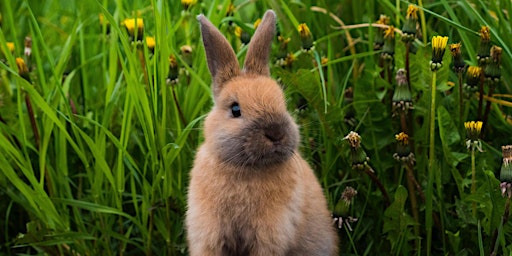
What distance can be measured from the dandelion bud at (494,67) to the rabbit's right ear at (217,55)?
97 centimetres

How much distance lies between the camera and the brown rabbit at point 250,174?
2951 mm

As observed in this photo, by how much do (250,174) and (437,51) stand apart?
82cm

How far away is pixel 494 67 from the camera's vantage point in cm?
345

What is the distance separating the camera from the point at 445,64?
3.54 metres

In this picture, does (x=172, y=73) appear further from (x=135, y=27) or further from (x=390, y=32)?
(x=390, y=32)

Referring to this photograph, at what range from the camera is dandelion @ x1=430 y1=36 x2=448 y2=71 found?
324 centimetres

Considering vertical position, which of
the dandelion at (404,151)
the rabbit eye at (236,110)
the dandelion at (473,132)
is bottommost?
the dandelion at (404,151)

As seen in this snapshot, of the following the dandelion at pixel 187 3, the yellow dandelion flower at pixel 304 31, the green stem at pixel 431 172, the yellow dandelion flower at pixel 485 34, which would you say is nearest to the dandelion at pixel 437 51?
the green stem at pixel 431 172

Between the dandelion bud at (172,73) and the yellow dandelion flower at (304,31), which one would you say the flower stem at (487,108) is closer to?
the yellow dandelion flower at (304,31)

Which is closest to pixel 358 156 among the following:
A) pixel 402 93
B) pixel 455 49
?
pixel 402 93

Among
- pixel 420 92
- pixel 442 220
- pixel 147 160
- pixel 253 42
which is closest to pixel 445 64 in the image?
pixel 420 92

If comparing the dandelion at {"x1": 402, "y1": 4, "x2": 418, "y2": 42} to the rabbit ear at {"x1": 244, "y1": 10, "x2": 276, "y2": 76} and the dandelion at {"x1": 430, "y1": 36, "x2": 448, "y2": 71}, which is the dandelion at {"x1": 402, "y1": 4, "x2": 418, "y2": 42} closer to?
the dandelion at {"x1": 430, "y1": 36, "x2": 448, "y2": 71}

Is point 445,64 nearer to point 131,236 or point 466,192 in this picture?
point 466,192

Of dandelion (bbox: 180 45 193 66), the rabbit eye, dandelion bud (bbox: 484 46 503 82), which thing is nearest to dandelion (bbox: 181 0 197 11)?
dandelion (bbox: 180 45 193 66)
